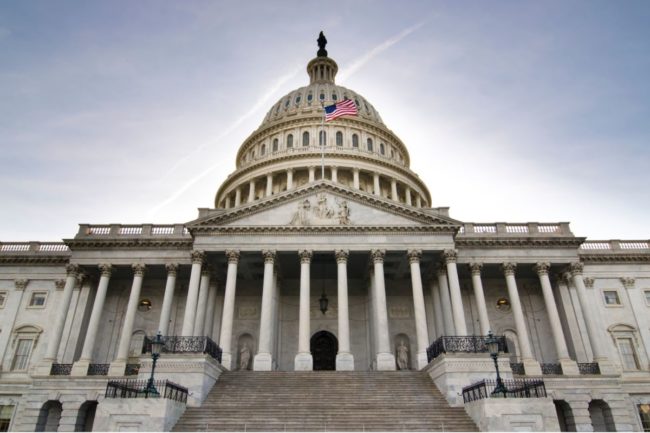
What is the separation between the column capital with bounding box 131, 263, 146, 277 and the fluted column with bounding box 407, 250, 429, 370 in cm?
2015

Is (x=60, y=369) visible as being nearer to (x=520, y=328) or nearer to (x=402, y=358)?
(x=402, y=358)

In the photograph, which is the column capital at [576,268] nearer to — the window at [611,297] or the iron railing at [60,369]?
the window at [611,297]

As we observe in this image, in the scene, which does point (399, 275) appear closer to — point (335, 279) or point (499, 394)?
point (335, 279)

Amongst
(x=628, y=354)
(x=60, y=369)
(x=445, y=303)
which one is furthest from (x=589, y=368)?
(x=60, y=369)

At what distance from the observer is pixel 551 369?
32.2 meters

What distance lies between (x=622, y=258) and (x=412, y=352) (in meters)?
19.1

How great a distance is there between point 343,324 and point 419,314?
16.8 feet

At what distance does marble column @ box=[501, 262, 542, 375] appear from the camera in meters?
31.4

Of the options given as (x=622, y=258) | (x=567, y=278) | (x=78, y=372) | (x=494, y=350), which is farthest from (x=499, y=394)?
(x=78, y=372)

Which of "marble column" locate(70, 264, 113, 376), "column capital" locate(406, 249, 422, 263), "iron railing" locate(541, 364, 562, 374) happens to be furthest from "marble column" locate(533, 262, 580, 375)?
"marble column" locate(70, 264, 113, 376)

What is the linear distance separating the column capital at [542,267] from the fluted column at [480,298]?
420 cm

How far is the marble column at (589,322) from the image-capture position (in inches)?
1264

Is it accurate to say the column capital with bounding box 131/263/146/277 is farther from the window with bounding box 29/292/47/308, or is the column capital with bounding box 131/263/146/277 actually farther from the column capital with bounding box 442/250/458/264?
the column capital with bounding box 442/250/458/264

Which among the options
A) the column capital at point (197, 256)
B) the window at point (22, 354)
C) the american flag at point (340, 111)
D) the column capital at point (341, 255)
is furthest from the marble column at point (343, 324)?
the window at point (22, 354)
